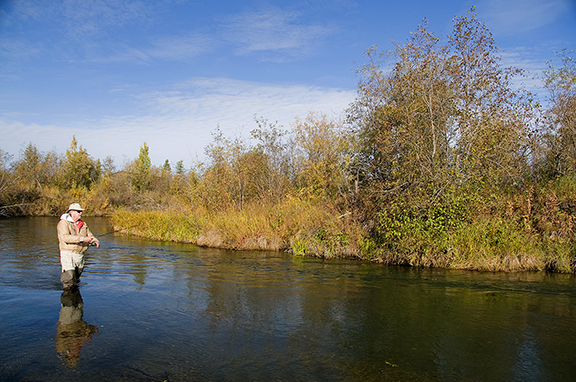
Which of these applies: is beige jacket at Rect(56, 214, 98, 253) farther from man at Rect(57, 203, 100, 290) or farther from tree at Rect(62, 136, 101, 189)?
tree at Rect(62, 136, 101, 189)

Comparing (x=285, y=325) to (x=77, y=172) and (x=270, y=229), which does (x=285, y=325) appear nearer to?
(x=270, y=229)

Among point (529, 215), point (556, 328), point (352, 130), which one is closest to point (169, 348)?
point (556, 328)

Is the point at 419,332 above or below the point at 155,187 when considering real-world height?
below

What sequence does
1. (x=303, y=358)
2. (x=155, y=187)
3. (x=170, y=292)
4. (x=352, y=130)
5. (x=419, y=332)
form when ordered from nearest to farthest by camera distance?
(x=303, y=358) < (x=419, y=332) < (x=170, y=292) < (x=352, y=130) < (x=155, y=187)

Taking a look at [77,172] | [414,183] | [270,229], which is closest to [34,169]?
[77,172]

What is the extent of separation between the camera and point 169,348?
702 cm

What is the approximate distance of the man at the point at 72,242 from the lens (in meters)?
8.77

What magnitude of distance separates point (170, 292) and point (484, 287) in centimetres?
937

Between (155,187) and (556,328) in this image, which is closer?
(556,328)

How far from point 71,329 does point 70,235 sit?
7.03ft

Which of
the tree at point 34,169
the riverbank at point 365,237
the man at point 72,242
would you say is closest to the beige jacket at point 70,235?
the man at point 72,242

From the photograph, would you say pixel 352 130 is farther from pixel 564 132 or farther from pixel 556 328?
pixel 556 328

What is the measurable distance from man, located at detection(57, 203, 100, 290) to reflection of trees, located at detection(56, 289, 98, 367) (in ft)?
1.79

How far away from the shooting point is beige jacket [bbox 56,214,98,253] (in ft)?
28.7
